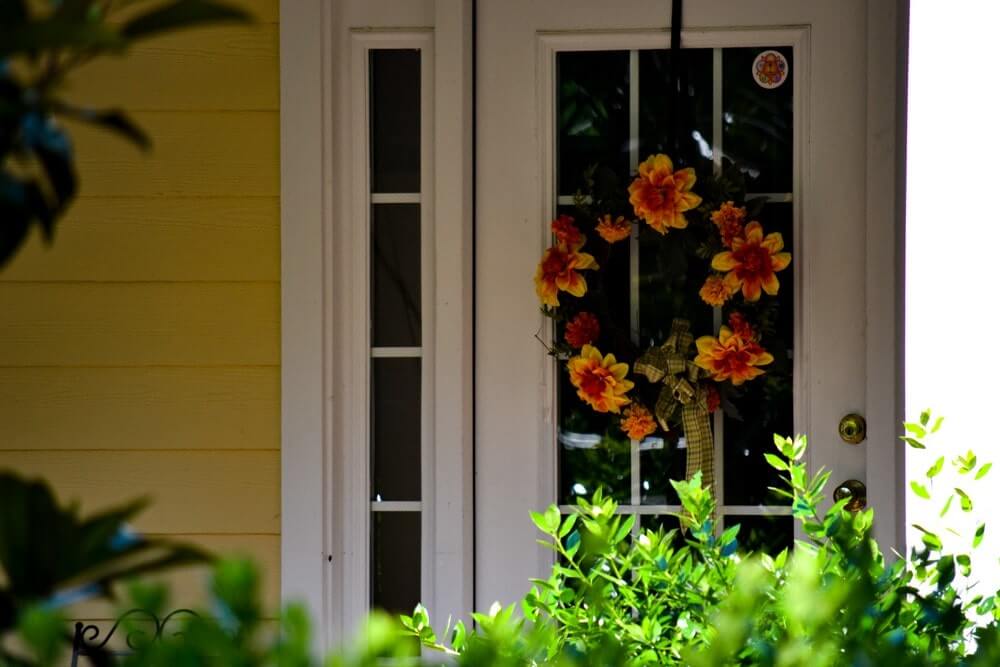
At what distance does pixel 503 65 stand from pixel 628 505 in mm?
936

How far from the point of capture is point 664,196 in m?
2.26

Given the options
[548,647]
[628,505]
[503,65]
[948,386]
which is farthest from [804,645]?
[503,65]

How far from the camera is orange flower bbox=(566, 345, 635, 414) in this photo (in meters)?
2.29

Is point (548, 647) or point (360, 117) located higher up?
point (360, 117)

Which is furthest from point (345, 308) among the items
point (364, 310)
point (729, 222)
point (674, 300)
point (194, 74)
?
point (729, 222)

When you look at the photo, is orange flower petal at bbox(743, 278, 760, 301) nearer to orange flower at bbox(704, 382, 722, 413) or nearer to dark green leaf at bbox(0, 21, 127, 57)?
orange flower at bbox(704, 382, 722, 413)

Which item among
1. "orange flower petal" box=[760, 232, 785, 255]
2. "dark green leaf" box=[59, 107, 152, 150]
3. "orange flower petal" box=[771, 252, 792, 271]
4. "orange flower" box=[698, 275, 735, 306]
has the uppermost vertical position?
"orange flower petal" box=[760, 232, 785, 255]

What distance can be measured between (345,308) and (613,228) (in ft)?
1.84

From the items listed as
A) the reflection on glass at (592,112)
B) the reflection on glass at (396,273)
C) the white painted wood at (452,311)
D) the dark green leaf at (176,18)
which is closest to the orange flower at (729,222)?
the reflection on glass at (592,112)

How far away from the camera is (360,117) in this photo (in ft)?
7.77

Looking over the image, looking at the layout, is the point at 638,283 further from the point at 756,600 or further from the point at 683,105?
the point at 756,600

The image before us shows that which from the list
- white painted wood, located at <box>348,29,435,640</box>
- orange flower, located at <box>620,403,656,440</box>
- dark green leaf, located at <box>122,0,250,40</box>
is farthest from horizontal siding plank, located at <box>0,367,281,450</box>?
dark green leaf, located at <box>122,0,250,40</box>

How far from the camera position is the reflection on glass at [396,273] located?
2.39 meters

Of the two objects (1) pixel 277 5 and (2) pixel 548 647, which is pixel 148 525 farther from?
(2) pixel 548 647
